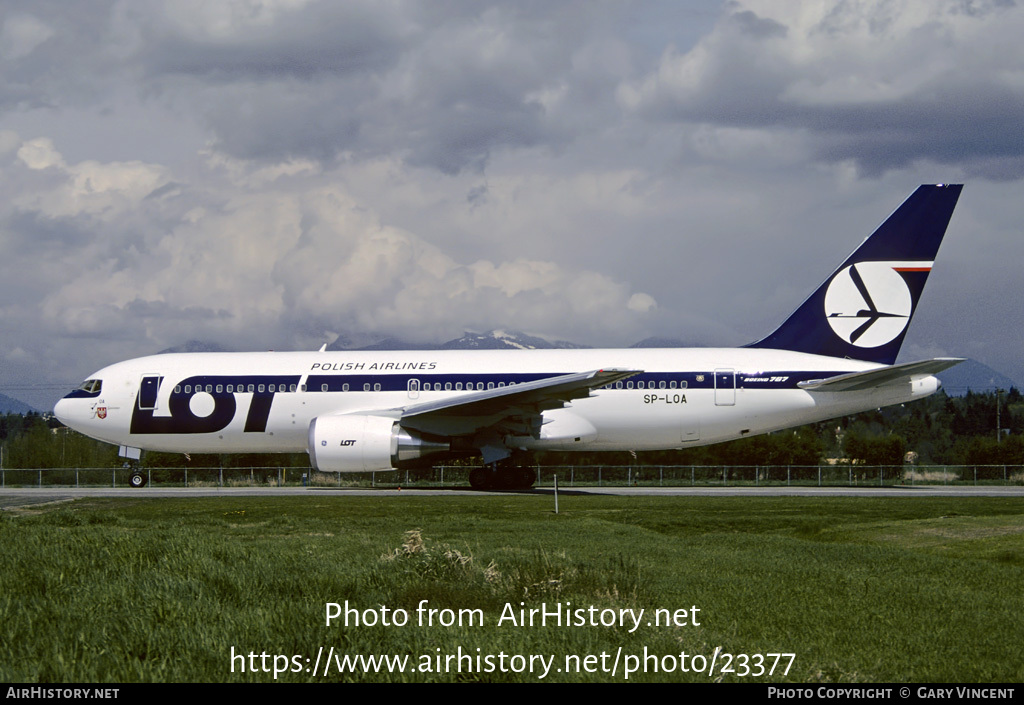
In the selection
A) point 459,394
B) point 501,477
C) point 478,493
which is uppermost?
point 459,394

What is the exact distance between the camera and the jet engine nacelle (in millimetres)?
27656

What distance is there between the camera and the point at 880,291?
101 ft

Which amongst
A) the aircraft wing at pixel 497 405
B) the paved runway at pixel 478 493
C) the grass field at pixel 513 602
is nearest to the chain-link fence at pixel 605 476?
the paved runway at pixel 478 493

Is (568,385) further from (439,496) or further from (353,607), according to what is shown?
(353,607)

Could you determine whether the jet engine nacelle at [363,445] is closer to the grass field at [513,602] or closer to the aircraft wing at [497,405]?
the aircraft wing at [497,405]

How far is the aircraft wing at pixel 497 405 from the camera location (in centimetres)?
2639

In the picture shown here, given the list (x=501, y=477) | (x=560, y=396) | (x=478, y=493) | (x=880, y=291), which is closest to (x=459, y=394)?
(x=501, y=477)

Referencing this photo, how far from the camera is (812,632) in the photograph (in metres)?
7.77

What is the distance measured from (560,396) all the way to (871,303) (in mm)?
10406

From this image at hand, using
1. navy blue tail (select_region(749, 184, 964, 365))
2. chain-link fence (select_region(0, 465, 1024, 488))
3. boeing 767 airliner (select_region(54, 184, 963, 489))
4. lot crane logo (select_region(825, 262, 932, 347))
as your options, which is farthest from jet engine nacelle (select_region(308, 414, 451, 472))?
lot crane logo (select_region(825, 262, 932, 347))

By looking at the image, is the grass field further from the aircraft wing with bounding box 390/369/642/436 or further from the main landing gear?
the main landing gear

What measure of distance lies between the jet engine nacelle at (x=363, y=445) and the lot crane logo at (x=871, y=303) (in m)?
12.9

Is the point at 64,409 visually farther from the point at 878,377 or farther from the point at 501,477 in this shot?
the point at 878,377

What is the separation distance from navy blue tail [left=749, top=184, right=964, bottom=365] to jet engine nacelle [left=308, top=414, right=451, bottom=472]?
11.9 metres
